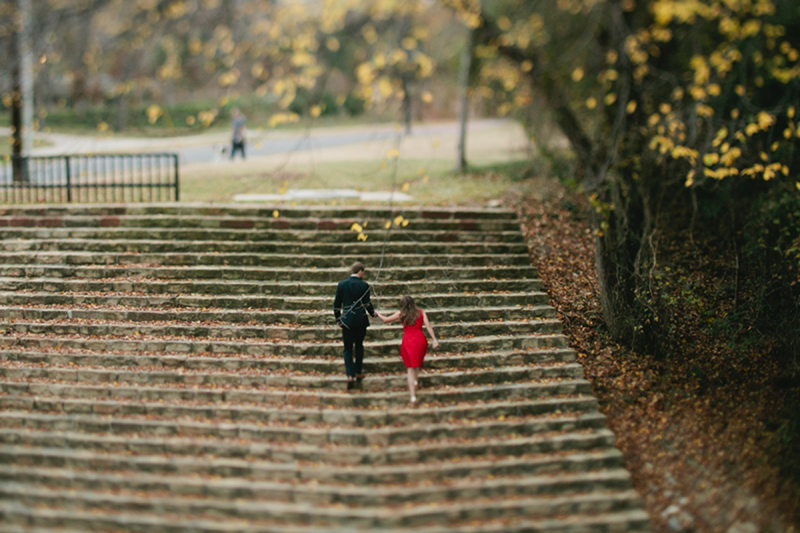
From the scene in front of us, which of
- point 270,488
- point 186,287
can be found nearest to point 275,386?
point 270,488

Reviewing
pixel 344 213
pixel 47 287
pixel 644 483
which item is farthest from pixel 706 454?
pixel 47 287

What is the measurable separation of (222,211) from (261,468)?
18.8 feet

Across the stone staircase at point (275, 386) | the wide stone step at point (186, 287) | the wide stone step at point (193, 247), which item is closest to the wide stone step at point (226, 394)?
the stone staircase at point (275, 386)

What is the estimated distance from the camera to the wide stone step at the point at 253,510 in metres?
6.49

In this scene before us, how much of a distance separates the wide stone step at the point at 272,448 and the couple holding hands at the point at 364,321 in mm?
827

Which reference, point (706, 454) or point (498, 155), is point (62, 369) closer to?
point (706, 454)

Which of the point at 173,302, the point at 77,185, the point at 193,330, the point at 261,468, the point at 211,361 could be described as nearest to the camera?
the point at 261,468

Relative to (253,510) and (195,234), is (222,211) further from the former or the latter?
(253,510)

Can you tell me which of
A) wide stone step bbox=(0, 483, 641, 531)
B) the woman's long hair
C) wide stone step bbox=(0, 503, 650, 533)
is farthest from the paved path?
wide stone step bbox=(0, 503, 650, 533)

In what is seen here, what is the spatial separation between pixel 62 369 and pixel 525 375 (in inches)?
256

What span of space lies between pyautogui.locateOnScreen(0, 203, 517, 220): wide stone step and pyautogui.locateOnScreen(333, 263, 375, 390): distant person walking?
11.6 ft

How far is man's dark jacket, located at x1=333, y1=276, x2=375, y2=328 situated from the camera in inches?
304

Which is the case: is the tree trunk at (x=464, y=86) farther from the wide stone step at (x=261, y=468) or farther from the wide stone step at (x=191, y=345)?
the wide stone step at (x=261, y=468)

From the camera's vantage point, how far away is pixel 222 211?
11195 mm
